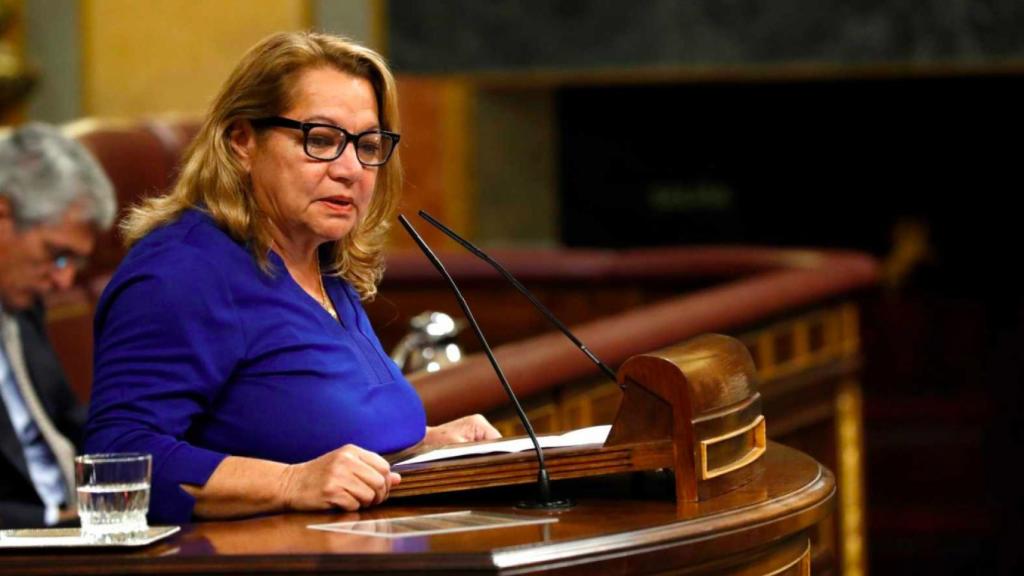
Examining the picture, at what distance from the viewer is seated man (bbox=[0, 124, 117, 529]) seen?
3.60 meters

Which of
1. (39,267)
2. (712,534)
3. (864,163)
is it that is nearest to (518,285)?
(712,534)

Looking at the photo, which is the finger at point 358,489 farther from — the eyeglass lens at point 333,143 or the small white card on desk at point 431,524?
the eyeglass lens at point 333,143

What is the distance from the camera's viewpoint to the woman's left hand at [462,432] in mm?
2393

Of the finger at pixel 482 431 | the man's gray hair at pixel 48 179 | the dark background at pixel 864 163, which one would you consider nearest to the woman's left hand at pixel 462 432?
the finger at pixel 482 431

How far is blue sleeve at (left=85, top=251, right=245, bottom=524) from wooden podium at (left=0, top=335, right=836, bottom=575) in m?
0.08

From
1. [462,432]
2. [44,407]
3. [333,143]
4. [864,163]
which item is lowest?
[864,163]

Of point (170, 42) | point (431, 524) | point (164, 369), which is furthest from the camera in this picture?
point (170, 42)

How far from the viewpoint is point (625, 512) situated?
2.01 metres

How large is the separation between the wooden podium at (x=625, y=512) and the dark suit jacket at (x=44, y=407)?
159 centimetres

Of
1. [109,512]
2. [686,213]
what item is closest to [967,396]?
[686,213]

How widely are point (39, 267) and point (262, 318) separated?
1.61m

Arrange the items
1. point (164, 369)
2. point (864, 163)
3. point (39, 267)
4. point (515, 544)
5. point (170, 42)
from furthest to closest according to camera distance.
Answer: point (864, 163) < point (170, 42) < point (39, 267) < point (164, 369) < point (515, 544)

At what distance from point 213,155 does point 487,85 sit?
5466 millimetres

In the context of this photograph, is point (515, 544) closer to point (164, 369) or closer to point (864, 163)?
point (164, 369)
